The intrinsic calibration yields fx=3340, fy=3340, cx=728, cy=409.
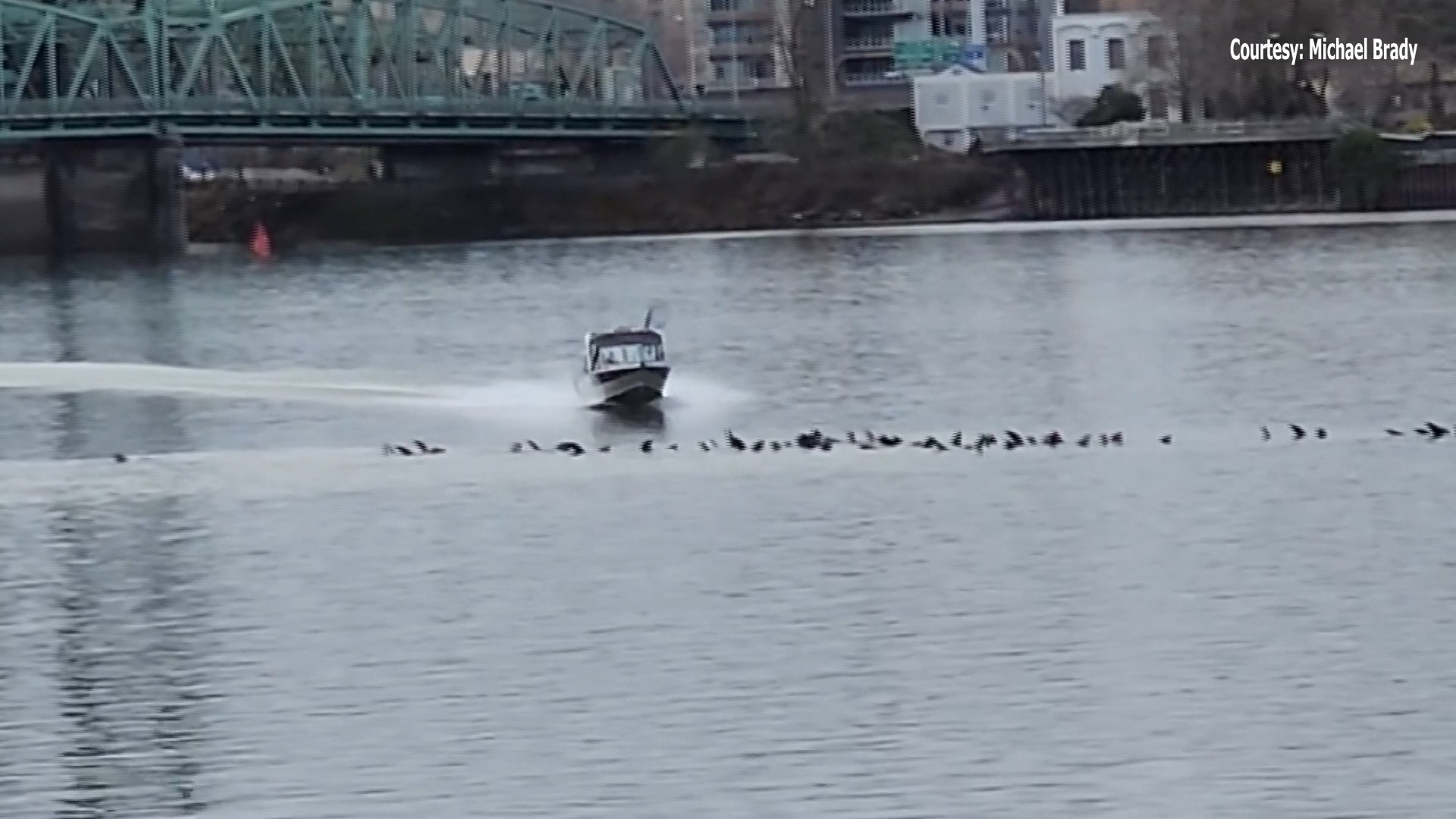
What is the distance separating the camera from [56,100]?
382 feet

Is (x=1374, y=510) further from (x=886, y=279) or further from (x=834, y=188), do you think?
(x=834, y=188)

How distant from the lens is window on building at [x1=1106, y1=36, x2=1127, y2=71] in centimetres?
12975

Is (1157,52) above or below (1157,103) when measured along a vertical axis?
above

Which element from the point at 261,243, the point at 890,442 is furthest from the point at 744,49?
the point at 890,442

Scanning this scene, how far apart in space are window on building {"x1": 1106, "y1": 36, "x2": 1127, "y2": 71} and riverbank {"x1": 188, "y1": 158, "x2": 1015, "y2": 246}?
40.9ft

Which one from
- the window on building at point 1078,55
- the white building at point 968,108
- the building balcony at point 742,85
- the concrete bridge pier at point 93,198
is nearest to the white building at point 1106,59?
the window on building at point 1078,55

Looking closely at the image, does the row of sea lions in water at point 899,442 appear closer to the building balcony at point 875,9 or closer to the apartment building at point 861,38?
the apartment building at point 861,38

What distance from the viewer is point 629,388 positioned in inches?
2152

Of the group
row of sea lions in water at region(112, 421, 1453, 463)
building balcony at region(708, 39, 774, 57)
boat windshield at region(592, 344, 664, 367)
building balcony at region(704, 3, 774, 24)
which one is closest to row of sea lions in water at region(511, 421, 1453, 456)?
row of sea lions in water at region(112, 421, 1453, 463)

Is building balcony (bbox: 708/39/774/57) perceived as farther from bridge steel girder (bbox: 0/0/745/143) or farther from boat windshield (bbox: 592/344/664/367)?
boat windshield (bbox: 592/344/664/367)

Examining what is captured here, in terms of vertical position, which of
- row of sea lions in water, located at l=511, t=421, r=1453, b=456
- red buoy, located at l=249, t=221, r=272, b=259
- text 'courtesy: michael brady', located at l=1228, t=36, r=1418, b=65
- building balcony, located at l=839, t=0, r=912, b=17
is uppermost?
building balcony, located at l=839, t=0, r=912, b=17

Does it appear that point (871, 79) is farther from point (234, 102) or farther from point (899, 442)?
point (899, 442)

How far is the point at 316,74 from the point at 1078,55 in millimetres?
29816

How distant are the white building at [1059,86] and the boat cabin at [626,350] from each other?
7032cm
